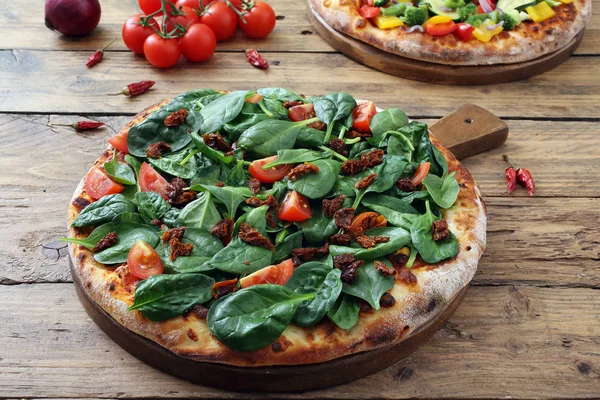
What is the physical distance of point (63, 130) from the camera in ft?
13.7

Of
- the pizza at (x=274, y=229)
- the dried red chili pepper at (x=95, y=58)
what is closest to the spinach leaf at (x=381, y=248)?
the pizza at (x=274, y=229)

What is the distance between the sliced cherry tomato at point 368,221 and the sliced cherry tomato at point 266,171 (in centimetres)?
39

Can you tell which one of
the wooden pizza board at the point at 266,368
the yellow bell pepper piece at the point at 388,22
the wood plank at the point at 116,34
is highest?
the yellow bell pepper piece at the point at 388,22

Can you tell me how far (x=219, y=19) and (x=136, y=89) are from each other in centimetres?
79

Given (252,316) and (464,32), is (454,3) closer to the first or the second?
(464,32)

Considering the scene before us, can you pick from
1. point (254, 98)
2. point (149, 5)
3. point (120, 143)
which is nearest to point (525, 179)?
point (254, 98)

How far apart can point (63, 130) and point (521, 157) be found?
2567 mm

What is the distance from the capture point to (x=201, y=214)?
9.70 feet

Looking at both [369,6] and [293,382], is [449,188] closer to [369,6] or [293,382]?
[293,382]

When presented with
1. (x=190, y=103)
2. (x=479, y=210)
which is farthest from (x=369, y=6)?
(x=479, y=210)

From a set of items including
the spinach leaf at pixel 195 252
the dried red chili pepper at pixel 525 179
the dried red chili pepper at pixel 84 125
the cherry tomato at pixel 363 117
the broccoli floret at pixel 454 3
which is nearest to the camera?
the spinach leaf at pixel 195 252

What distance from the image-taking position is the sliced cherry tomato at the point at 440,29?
445cm

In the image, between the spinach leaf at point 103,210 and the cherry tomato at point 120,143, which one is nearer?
the spinach leaf at point 103,210

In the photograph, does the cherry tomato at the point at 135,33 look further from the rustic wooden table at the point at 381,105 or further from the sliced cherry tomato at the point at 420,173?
the sliced cherry tomato at the point at 420,173
